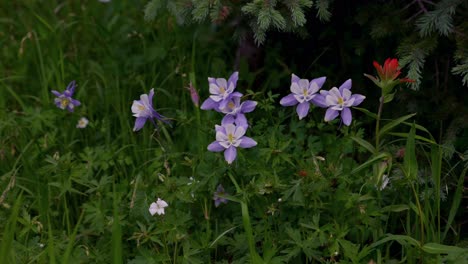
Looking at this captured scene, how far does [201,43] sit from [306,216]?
1477 mm

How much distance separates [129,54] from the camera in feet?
11.5

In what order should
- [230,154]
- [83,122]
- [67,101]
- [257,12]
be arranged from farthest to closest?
[83,122] < [67,101] < [257,12] < [230,154]

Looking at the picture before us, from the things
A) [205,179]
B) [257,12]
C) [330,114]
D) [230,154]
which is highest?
[257,12]

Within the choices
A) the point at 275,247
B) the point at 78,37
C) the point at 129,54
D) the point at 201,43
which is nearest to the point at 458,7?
the point at 275,247

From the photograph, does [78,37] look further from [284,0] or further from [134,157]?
[284,0]

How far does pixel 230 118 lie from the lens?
218 cm

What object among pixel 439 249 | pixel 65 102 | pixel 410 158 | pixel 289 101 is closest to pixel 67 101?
pixel 65 102

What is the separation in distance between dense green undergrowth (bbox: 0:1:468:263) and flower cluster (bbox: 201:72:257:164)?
14 centimetres

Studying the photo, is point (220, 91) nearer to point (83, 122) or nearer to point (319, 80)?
point (319, 80)

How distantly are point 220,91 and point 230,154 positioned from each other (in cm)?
25

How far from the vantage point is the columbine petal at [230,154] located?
2.07 meters

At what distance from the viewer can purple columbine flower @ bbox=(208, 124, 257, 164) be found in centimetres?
209

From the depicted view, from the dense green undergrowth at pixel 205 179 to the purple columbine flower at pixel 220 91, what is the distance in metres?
0.14

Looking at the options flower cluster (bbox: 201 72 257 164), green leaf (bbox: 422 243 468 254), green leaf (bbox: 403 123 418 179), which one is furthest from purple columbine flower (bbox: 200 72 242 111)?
green leaf (bbox: 422 243 468 254)
